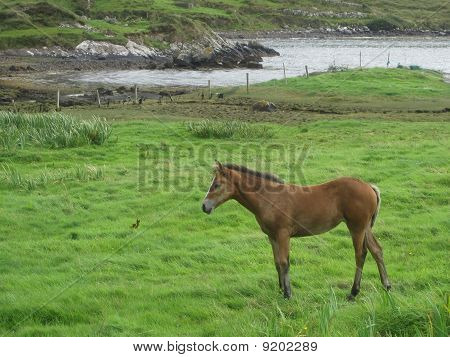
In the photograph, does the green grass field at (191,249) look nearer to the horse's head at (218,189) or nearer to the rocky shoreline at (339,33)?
the horse's head at (218,189)

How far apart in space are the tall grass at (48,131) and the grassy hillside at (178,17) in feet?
196

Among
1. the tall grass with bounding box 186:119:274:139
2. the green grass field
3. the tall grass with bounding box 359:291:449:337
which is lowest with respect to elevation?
the tall grass with bounding box 186:119:274:139

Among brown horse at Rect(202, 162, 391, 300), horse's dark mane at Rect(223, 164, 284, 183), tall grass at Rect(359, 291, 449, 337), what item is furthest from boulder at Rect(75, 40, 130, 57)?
tall grass at Rect(359, 291, 449, 337)

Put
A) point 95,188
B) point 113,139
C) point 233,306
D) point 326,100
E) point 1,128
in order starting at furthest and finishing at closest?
point 326,100 → point 113,139 → point 1,128 → point 95,188 → point 233,306

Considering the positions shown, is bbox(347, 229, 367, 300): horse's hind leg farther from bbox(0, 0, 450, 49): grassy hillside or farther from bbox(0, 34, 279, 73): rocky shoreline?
bbox(0, 0, 450, 49): grassy hillside

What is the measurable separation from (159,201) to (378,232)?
5225 millimetres

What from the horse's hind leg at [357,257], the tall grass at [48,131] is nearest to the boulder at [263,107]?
the tall grass at [48,131]

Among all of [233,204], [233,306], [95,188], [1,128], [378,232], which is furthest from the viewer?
[1,128]

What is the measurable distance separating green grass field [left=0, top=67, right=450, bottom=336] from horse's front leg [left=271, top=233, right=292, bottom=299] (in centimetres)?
19

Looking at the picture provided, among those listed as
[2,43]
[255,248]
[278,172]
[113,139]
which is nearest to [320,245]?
[255,248]

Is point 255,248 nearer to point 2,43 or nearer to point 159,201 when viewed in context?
point 159,201

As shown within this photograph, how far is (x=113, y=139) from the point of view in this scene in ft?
75.1

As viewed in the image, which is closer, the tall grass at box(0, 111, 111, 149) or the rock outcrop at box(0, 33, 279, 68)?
the tall grass at box(0, 111, 111, 149)

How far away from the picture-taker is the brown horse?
891cm
